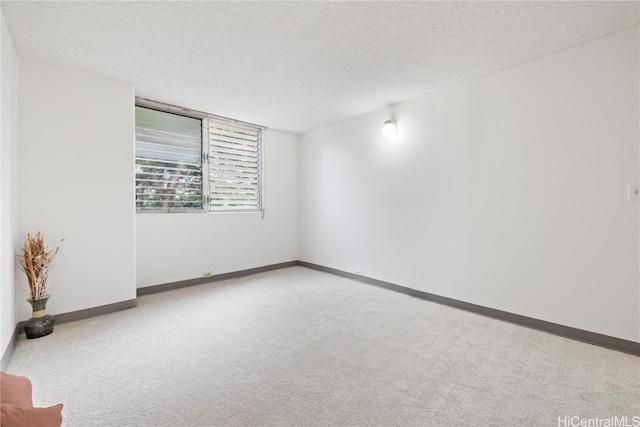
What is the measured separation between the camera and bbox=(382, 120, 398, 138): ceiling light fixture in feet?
12.4

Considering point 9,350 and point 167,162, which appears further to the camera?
point 167,162

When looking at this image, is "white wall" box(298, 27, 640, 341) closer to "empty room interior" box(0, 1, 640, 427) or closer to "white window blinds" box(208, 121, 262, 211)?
"empty room interior" box(0, 1, 640, 427)

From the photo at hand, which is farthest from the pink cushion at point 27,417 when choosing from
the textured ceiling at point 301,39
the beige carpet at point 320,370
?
the textured ceiling at point 301,39

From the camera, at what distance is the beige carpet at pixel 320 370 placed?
1.60 metres

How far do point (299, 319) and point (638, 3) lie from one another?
3.62 meters

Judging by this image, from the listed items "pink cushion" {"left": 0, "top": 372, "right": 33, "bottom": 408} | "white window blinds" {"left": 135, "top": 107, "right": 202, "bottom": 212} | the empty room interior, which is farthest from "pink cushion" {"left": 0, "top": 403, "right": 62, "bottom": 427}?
"white window blinds" {"left": 135, "top": 107, "right": 202, "bottom": 212}

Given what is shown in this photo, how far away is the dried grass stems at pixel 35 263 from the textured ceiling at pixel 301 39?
1.73 metres

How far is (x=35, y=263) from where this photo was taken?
2508 mm

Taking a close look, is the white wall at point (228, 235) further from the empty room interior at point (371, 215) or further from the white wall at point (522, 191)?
the white wall at point (522, 191)

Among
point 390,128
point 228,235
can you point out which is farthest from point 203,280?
point 390,128

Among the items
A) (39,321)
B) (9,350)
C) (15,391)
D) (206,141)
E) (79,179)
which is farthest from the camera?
(206,141)

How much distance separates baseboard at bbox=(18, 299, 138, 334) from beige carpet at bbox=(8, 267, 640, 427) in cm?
9

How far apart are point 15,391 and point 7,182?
6.51 feet

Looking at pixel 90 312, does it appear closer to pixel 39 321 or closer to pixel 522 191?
pixel 39 321
